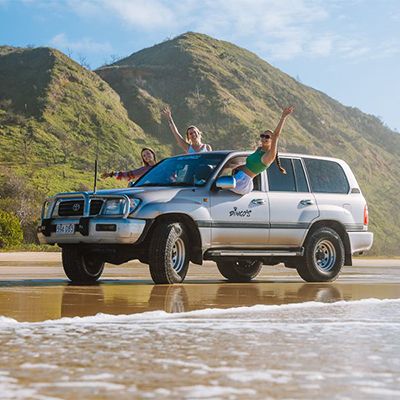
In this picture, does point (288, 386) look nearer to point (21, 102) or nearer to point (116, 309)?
point (116, 309)

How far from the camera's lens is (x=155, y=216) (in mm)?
10773

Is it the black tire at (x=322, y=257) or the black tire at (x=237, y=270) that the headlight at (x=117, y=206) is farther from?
the black tire at (x=322, y=257)

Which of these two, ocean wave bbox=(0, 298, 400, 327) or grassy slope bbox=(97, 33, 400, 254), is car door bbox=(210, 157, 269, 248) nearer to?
ocean wave bbox=(0, 298, 400, 327)

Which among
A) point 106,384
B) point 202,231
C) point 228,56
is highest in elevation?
point 228,56

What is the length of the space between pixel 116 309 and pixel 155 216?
325cm

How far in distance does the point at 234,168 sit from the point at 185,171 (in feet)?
2.18

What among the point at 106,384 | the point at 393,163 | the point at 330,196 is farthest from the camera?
the point at 393,163

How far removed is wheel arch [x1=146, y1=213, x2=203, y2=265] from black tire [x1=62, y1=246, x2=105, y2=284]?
112 cm

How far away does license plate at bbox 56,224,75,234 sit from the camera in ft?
36.1

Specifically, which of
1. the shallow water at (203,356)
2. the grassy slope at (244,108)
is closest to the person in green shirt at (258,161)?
the shallow water at (203,356)

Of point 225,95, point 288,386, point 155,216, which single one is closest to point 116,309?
point 155,216

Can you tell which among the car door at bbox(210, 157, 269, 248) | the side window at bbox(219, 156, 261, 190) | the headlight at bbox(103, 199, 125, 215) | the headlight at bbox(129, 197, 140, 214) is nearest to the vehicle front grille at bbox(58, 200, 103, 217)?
the headlight at bbox(103, 199, 125, 215)

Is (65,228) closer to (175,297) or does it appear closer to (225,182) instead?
(225,182)

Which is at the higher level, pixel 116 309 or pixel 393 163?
pixel 393 163
